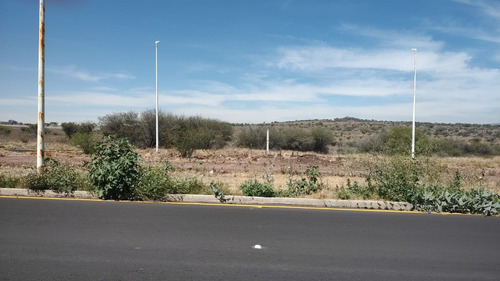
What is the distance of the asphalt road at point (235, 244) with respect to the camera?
5.46 m

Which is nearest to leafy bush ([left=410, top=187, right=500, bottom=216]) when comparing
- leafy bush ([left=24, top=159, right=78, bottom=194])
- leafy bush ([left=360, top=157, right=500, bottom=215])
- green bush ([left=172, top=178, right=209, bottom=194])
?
leafy bush ([left=360, top=157, right=500, bottom=215])

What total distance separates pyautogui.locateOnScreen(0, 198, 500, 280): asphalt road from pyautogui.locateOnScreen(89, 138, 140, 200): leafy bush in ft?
2.78

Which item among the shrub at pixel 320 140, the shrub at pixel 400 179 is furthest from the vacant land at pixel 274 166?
the shrub at pixel 320 140

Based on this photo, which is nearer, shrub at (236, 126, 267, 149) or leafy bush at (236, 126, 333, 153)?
shrub at (236, 126, 267, 149)

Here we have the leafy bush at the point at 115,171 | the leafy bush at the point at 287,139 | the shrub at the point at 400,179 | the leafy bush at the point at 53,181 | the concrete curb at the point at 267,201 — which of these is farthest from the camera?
the leafy bush at the point at 287,139

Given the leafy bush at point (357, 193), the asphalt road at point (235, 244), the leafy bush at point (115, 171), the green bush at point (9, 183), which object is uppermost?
the leafy bush at point (115, 171)

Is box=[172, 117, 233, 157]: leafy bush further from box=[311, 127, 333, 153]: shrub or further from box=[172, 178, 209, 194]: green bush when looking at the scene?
box=[172, 178, 209, 194]: green bush

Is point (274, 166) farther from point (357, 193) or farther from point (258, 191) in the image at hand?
point (258, 191)

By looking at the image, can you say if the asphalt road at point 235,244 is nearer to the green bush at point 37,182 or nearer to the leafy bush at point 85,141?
the green bush at point 37,182

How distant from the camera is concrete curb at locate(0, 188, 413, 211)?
1026cm

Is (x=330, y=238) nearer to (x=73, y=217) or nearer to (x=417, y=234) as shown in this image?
(x=417, y=234)

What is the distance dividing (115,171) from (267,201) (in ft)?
12.9

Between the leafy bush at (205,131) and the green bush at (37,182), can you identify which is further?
the leafy bush at (205,131)

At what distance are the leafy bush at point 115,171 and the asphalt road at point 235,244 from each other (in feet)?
2.78
